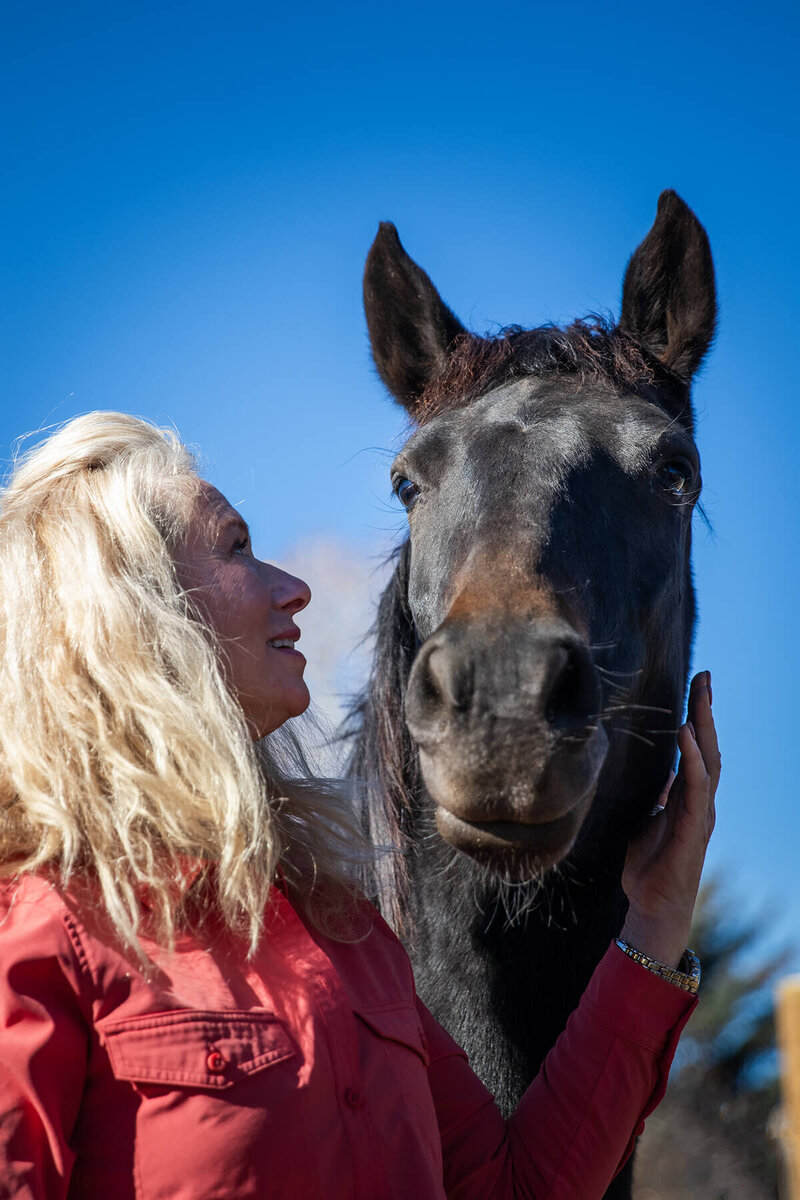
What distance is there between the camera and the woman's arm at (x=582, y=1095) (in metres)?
1.99

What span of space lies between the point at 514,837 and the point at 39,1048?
101 centimetres

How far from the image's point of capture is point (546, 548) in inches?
96.3

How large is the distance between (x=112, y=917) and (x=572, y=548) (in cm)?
151

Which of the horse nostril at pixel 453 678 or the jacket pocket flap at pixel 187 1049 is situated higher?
the horse nostril at pixel 453 678

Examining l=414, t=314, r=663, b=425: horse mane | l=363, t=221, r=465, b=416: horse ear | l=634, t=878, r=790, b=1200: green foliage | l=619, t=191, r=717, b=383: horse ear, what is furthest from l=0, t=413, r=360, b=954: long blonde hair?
l=634, t=878, r=790, b=1200: green foliage

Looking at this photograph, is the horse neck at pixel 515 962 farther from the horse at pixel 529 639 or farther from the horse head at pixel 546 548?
the horse head at pixel 546 548

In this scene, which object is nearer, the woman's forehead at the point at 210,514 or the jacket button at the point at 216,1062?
the jacket button at the point at 216,1062

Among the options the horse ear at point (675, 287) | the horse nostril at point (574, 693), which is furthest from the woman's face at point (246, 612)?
the horse ear at point (675, 287)

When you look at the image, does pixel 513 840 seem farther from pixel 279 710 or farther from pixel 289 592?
pixel 289 592

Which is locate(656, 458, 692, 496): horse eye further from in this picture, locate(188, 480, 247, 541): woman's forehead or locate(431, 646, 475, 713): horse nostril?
locate(188, 480, 247, 541): woman's forehead

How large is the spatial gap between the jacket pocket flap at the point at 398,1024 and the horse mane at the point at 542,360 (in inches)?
80.4

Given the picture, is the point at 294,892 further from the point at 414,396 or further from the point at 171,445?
the point at 414,396

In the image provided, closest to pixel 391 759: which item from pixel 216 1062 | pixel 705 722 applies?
pixel 705 722

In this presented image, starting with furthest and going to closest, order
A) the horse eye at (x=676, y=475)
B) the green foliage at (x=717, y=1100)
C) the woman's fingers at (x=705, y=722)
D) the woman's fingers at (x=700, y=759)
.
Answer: the green foliage at (x=717, y=1100) < the horse eye at (x=676, y=475) < the woman's fingers at (x=705, y=722) < the woman's fingers at (x=700, y=759)
